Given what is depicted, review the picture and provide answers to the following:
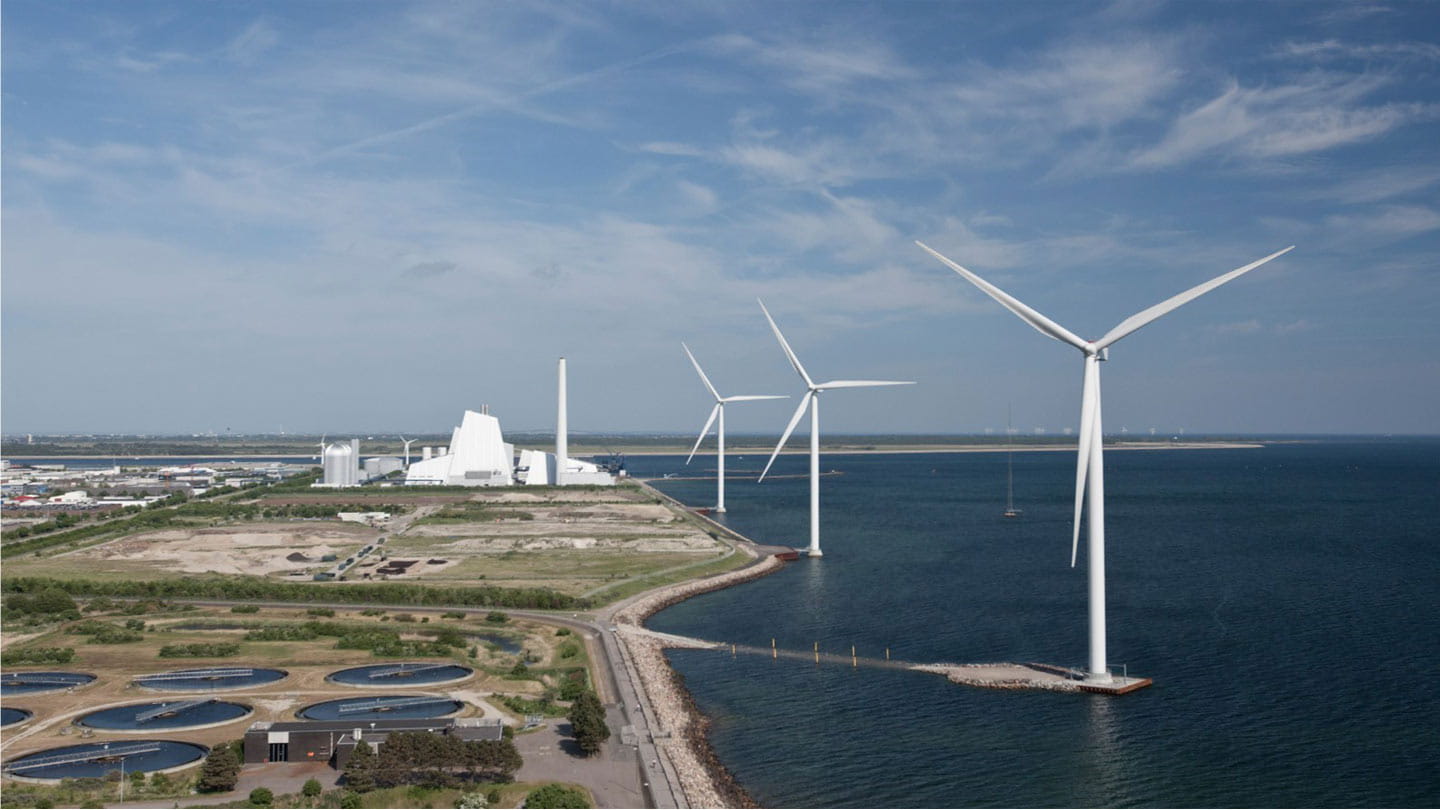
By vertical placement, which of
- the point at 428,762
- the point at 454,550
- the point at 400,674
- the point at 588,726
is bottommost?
the point at 400,674

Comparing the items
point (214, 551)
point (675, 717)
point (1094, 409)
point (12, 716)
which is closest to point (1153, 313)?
point (1094, 409)

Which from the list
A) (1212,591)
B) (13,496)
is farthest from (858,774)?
(13,496)

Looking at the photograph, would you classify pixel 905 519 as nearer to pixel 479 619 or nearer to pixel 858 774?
pixel 479 619

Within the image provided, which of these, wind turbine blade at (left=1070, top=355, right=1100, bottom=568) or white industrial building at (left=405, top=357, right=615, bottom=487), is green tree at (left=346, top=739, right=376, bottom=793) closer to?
wind turbine blade at (left=1070, top=355, right=1100, bottom=568)

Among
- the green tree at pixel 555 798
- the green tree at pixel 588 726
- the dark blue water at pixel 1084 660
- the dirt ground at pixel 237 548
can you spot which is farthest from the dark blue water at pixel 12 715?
the dirt ground at pixel 237 548

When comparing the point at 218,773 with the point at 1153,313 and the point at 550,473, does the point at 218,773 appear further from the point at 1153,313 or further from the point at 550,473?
the point at 550,473

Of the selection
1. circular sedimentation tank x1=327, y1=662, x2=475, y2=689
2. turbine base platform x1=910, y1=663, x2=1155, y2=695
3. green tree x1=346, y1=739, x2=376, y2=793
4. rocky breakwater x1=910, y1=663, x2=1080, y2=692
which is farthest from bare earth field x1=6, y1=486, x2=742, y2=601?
green tree x1=346, y1=739, x2=376, y2=793
